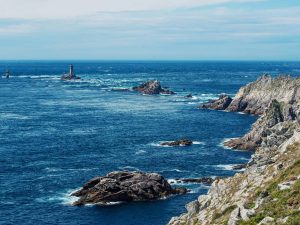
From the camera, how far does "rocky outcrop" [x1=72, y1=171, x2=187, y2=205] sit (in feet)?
280

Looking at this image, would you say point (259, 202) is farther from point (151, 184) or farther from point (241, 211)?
point (151, 184)

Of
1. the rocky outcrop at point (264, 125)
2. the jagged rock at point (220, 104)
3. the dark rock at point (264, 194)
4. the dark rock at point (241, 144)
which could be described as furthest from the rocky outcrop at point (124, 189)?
the jagged rock at point (220, 104)

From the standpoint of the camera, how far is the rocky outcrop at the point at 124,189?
280 ft

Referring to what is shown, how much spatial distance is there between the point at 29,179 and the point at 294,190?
226 ft

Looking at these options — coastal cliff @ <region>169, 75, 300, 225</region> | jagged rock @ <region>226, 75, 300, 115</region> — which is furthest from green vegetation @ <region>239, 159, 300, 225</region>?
jagged rock @ <region>226, 75, 300, 115</region>

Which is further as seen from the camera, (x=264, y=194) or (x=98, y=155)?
(x=98, y=155)

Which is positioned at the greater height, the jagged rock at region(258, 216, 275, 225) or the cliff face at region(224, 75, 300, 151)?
the jagged rock at region(258, 216, 275, 225)

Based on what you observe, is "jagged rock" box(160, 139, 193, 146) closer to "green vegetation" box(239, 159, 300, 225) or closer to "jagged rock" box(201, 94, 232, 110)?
"jagged rock" box(201, 94, 232, 110)

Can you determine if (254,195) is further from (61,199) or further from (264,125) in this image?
(264,125)

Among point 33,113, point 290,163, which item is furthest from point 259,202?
point 33,113

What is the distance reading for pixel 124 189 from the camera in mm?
86625

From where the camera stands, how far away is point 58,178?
9556 cm

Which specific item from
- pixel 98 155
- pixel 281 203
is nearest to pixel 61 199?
pixel 98 155

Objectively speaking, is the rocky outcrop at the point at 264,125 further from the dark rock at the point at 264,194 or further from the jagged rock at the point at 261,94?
Answer: the dark rock at the point at 264,194
